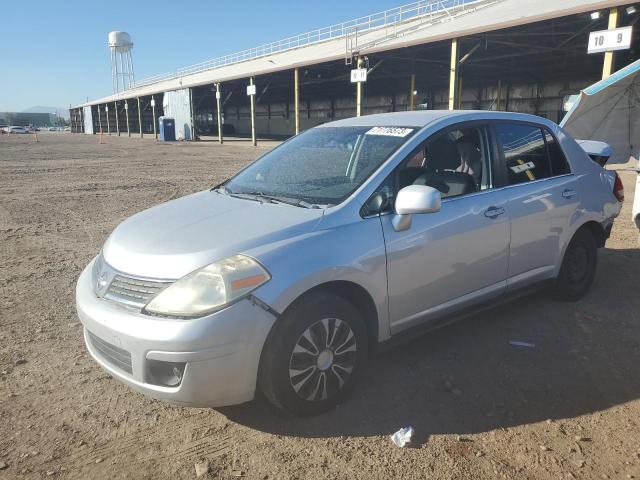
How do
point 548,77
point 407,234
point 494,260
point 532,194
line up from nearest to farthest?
point 407,234
point 494,260
point 532,194
point 548,77

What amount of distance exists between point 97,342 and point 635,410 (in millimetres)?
3175

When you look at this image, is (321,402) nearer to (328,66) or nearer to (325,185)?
(325,185)

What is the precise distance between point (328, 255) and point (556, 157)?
2.67 metres

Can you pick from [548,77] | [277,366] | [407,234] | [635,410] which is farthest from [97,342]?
[548,77]

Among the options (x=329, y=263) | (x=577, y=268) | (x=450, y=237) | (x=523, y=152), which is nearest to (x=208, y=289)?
(x=329, y=263)

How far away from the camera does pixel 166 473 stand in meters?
2.52

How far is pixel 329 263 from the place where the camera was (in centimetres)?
276

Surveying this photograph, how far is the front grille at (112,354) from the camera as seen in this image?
2631 mm

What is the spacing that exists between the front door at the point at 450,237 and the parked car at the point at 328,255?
0.04ft

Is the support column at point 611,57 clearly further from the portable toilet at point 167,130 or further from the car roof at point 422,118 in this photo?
the portable toilet at point 167,130

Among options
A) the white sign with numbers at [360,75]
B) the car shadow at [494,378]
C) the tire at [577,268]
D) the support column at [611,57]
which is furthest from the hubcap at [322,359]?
the white sign with numbers at [360,75]

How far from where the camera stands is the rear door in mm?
3883

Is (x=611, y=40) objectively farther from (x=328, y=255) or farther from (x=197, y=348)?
(x=197, y=348)

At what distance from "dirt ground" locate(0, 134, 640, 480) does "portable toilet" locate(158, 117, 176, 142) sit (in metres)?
44.6
